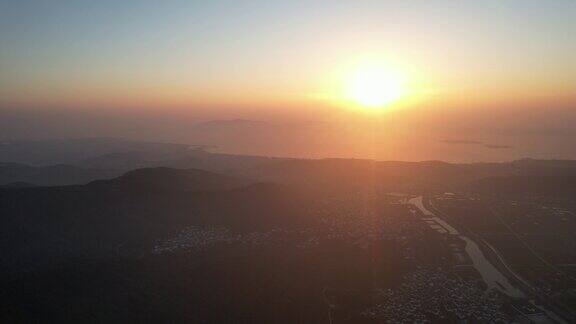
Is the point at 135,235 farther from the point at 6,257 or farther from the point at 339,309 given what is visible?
the point at 339,309

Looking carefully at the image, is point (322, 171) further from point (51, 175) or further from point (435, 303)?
point (51, 175)

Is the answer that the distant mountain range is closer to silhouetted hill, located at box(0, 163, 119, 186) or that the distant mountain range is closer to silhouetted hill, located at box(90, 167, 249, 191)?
silhouetted hill, located at box(0, 163, 119, 186)

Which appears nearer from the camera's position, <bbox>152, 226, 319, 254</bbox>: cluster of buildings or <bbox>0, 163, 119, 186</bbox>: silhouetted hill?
<bbox>152, 226, 319, 254</bbox>: cluster of buildings

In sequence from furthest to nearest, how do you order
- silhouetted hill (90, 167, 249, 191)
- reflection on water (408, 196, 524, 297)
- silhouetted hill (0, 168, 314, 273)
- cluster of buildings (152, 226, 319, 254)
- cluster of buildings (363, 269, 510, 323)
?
silhouetted hill (90, 167, 249, 191) < cluster of buildings (152, 226, 319, 254) < silhouetted hill (0, 168, 314, 273) < reflection on water (408, 196, 524, 297) < cluster of buildings (363, 269, 510, 323)

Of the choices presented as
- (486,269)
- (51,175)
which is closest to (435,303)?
(486,269)

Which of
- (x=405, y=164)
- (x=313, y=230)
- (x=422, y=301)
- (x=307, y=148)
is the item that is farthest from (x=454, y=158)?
(x=422, y=301)

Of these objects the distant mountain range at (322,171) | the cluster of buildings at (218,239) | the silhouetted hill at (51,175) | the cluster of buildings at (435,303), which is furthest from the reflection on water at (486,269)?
the silhouetted hill at (51,175)

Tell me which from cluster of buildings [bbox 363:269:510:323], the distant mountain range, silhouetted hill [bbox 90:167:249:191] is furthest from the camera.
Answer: the distant mountain range

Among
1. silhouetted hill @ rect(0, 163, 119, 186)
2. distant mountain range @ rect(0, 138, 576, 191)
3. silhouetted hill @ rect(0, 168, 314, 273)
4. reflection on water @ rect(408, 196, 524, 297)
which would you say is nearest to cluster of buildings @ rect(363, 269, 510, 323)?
reflection on water @ rect(408, 196, 524, 297)

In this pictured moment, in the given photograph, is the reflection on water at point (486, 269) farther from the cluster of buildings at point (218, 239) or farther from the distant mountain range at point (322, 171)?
the distant mountain range at point (322, 171)
